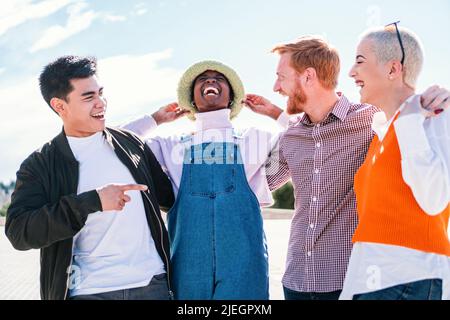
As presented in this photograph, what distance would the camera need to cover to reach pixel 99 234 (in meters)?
2.65

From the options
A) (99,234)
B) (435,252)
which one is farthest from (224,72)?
(435,252)

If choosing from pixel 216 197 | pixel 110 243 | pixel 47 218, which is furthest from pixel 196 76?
pixel 47 218

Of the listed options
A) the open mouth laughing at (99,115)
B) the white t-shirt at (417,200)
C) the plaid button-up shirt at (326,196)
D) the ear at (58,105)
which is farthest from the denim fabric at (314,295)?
the ear at (58,105)

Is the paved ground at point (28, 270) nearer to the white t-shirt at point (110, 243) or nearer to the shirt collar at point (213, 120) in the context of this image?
the shirt collar at point (213, 120)

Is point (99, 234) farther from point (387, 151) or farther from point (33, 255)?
point (33, 255)

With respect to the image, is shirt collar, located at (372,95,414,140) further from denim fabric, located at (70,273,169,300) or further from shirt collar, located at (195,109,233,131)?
denim fabric, located at (70,273,169,300)

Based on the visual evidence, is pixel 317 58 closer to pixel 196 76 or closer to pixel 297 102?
pixel 297 102

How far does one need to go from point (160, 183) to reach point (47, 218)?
699 millimetres

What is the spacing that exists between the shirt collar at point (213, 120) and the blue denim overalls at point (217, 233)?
18 centimetres

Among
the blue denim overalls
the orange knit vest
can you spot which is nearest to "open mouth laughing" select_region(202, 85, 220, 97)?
the blue denim overalls

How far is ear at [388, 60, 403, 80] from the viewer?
7.79 feet

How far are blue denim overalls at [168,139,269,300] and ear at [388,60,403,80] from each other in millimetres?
975

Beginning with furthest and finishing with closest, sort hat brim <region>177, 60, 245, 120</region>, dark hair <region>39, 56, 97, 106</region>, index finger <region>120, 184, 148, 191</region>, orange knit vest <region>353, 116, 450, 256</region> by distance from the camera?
hat brim <region>177, 60, 245, 120</region> < dark hair <region>39, 56, 97, 106</region> < index finger <region>120, 184, 148, 191</region> < orange knit vest <region>353, 116, 450, 256</region>

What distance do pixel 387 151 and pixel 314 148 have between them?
78 cm
